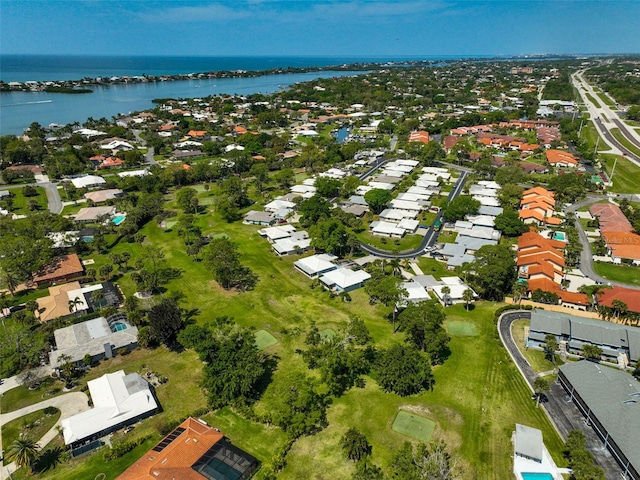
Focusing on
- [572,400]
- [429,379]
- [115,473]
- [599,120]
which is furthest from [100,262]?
[599,120]

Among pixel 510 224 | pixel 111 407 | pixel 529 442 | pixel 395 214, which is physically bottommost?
pixel 529 442

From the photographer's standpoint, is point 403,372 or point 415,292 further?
point 415,292

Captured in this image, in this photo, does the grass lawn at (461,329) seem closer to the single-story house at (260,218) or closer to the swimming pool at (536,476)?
the swimming pool at (536,476)

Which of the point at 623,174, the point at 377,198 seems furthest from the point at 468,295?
the point at 623,174

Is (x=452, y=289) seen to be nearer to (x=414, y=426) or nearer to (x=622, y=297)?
(x=622, y=297)

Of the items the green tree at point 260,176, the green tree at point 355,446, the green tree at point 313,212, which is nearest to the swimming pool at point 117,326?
the green tree at point 355,446

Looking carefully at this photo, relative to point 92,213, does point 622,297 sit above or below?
below

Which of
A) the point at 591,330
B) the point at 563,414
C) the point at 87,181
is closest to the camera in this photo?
the point at 563,414

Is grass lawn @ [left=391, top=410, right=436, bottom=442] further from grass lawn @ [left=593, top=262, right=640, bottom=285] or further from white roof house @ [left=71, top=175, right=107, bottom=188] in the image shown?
white roof house @ [left=71, top=175, right=107, bottom=188]
